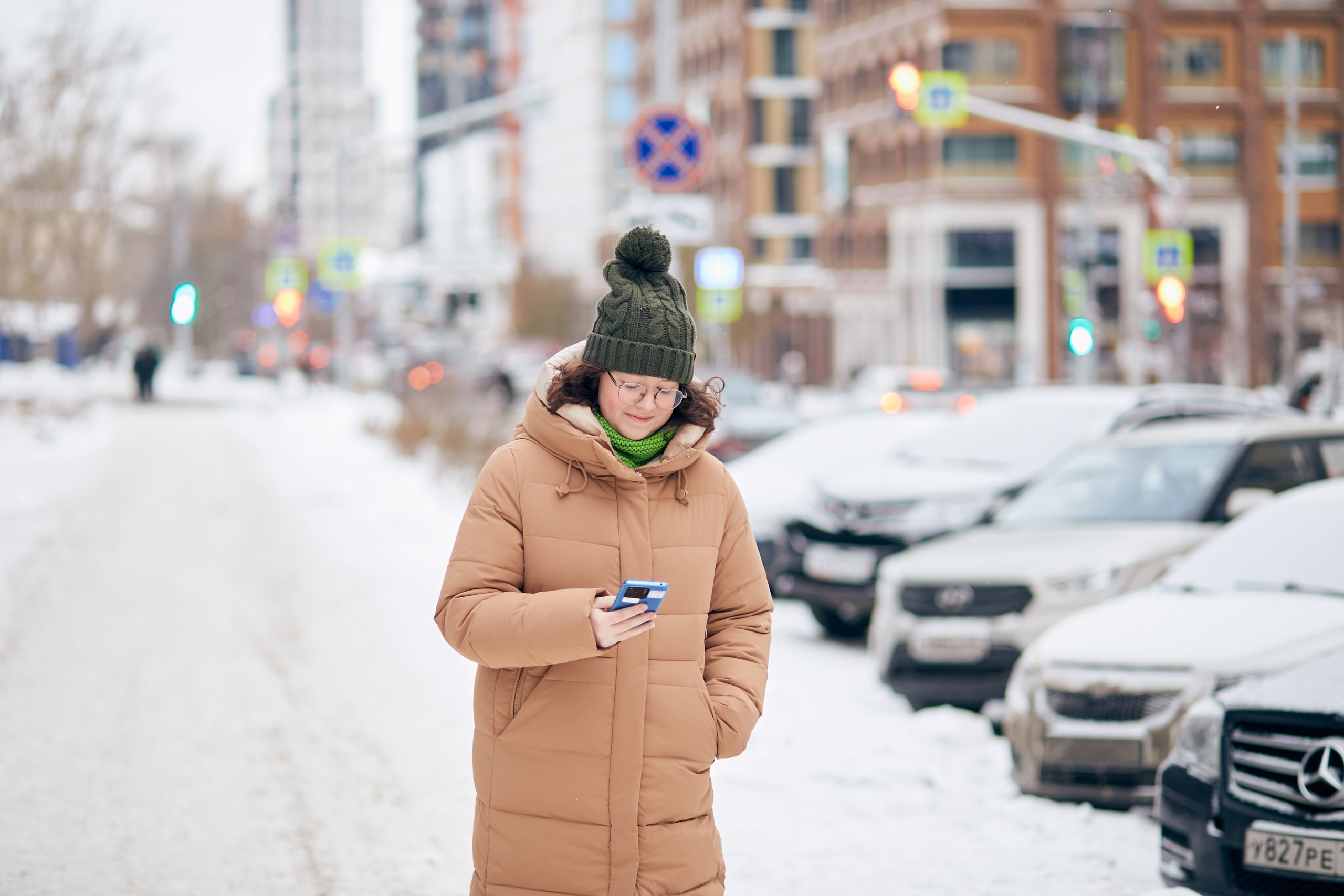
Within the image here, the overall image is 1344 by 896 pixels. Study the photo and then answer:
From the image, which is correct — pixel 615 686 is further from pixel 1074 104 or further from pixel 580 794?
pixel 1074 104

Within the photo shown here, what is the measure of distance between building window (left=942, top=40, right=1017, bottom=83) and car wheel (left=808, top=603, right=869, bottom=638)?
50.8 m

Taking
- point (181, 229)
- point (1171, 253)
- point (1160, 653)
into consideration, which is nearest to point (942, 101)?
point (1171, 253)

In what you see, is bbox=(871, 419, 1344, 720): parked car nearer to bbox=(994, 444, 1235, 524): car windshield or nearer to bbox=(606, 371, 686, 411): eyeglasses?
bbox=(994, 444, 1235, 524): car windshield

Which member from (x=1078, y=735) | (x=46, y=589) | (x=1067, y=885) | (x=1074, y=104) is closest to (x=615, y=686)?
(x=1067, y=885)

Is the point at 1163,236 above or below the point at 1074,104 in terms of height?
below

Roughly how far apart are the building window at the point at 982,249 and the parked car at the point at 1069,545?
51.9 meters

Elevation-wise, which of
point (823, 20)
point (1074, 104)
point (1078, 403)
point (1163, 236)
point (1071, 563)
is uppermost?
point (823, 20)

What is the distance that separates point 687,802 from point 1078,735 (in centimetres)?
400

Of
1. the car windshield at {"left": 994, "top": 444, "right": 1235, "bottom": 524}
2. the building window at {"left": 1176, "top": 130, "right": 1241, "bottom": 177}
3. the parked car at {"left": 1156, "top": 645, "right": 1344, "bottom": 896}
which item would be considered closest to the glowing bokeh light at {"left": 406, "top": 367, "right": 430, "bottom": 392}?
the car windshield at {"left": 994, "top": 444, "right": 1235, "bottom": 524}

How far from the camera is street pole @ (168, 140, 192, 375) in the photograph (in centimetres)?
4883

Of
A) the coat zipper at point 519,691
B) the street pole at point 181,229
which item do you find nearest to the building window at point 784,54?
the street pole at point 181,229

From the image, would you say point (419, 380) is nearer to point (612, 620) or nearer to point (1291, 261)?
point (1291, 261)

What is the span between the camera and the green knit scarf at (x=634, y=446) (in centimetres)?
355

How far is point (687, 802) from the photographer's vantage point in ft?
11.5
